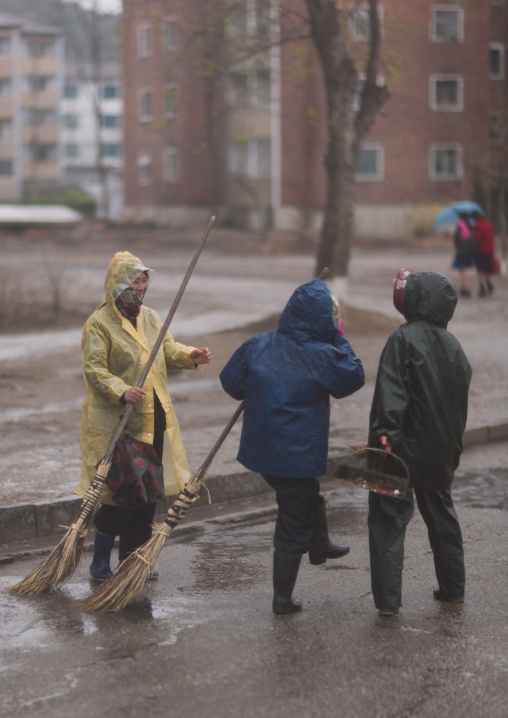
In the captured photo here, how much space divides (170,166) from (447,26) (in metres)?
→ 15.7

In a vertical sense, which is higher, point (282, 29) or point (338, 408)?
point (282, 29)

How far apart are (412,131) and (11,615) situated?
42780 mm

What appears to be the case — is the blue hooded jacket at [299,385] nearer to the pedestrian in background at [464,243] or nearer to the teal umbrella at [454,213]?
the pedestrian in background at [464,243]

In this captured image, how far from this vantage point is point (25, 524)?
20.5ft

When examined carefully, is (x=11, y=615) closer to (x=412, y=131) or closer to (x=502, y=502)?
(x=502, y=502)

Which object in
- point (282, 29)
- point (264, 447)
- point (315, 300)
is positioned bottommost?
point (264, 447)

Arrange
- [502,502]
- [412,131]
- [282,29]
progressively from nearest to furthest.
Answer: [502,502], [282,29], [412,131]

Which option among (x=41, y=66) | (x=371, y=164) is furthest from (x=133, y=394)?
(x=41, y=66)

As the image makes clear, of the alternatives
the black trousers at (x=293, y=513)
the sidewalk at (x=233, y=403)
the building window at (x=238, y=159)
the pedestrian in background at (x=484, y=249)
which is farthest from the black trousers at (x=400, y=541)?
the building window at (x=238, y=159)

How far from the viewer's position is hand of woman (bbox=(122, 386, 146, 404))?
16.2ft

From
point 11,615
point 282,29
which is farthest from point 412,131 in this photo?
point 11,615

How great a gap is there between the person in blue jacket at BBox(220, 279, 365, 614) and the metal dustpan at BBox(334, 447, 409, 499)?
15 cm

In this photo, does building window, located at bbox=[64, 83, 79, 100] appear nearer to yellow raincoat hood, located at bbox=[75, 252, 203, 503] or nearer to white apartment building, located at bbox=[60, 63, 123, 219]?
white apartment building, located at bbox=[60, 63, 123, 219]

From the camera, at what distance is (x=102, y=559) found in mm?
5340
